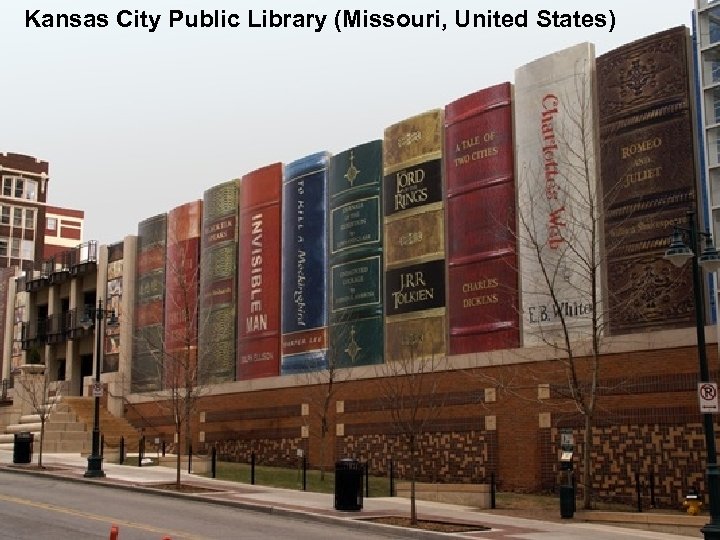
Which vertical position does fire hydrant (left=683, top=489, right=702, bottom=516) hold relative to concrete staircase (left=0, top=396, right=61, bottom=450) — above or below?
below

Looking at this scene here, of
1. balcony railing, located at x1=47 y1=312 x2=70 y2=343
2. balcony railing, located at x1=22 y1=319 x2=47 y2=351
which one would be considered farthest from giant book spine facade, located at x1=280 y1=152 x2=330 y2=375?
balcony railing, located at x1=22 y1=319 x2=47 y2=351

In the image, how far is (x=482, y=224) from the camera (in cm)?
3092

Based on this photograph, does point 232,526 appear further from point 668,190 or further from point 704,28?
point 704,28

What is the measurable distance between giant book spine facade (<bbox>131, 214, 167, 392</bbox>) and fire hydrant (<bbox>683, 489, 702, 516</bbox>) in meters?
31.0

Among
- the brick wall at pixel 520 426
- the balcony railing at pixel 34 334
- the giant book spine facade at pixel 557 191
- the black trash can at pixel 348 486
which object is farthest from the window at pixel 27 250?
the black trash can at pixel 348 486

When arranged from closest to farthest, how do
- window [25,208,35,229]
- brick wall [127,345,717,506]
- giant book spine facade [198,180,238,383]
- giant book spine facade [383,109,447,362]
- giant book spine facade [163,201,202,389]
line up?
brick wall [127,345,717,506]
giant book spine facade [383,109,447,362]
giant book spine facade [198,180,238,383]
giant book spine facade [163,201,202,389]
window [25,208,35,229]

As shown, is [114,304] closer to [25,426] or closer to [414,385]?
[25,426]

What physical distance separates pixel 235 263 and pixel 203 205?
15.0 feet

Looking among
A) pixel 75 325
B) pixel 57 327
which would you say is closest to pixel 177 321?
pixel 75 325

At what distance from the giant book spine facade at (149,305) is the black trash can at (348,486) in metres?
26.3

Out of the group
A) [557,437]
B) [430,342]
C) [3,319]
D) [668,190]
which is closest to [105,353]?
[3,319]

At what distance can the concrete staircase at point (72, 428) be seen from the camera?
45594 mm

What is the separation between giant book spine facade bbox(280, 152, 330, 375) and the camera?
38281mm

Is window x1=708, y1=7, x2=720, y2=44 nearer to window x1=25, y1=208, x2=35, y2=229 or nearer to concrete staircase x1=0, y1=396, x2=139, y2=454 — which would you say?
Answer: concrete staircase x1=0, y1=396, x2=139, y2=454
